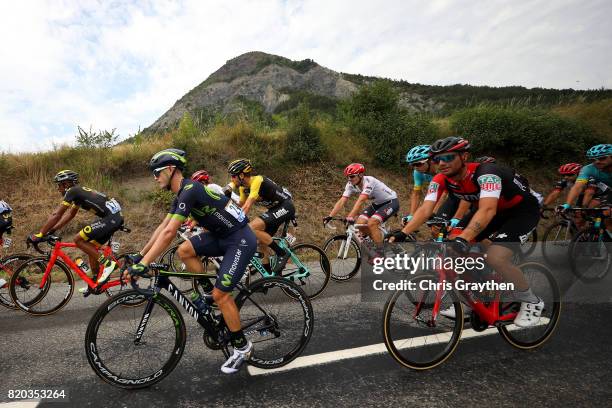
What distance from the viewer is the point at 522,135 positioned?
530 inches

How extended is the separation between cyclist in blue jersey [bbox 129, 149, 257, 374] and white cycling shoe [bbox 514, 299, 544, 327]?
288cm

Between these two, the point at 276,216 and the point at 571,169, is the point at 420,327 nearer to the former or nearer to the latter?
the point at 276,216

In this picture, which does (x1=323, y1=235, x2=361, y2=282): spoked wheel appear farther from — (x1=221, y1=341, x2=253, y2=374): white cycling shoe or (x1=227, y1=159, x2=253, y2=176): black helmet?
(x1=221, y1=341, x2=253, y2=374): white cycling shoe

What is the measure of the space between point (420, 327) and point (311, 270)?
9.57ft

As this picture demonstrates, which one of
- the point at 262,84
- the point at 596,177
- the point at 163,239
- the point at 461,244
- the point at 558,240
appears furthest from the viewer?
the point at 262,84

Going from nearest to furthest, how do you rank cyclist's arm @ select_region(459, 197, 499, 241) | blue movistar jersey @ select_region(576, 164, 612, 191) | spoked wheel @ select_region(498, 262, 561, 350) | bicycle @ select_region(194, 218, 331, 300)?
cyclist's arm @ select_region(459, 197, 499, 241) < spoked wheel @ select_region(498, 262, 561, 350) < bicycle @ select_region(194, 218, 331, 300) < blue movistar jersey @ select_region(576, 164, 612, 191)

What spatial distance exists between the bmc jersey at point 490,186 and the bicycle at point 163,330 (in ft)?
7.55

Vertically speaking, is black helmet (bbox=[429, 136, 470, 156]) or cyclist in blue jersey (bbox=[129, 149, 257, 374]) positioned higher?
black helmet (bbox=[429, 136, 470, 156])

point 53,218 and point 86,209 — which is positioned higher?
point 86,209

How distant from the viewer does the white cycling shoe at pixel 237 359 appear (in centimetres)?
309

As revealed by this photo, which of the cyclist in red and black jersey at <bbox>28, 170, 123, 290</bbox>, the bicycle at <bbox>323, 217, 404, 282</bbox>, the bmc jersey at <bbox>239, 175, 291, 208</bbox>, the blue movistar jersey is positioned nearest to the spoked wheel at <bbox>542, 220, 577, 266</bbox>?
the blue movistar jersey

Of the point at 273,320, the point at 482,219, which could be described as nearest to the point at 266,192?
the point at 273,320

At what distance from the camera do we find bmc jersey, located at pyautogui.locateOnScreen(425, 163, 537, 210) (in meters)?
3.47

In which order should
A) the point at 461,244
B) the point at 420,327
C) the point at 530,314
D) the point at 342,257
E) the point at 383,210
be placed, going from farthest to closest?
the point at 383,210 < the point at 342,257 < the point at 530,314 < the point at 420,327 < the point at 461,244
